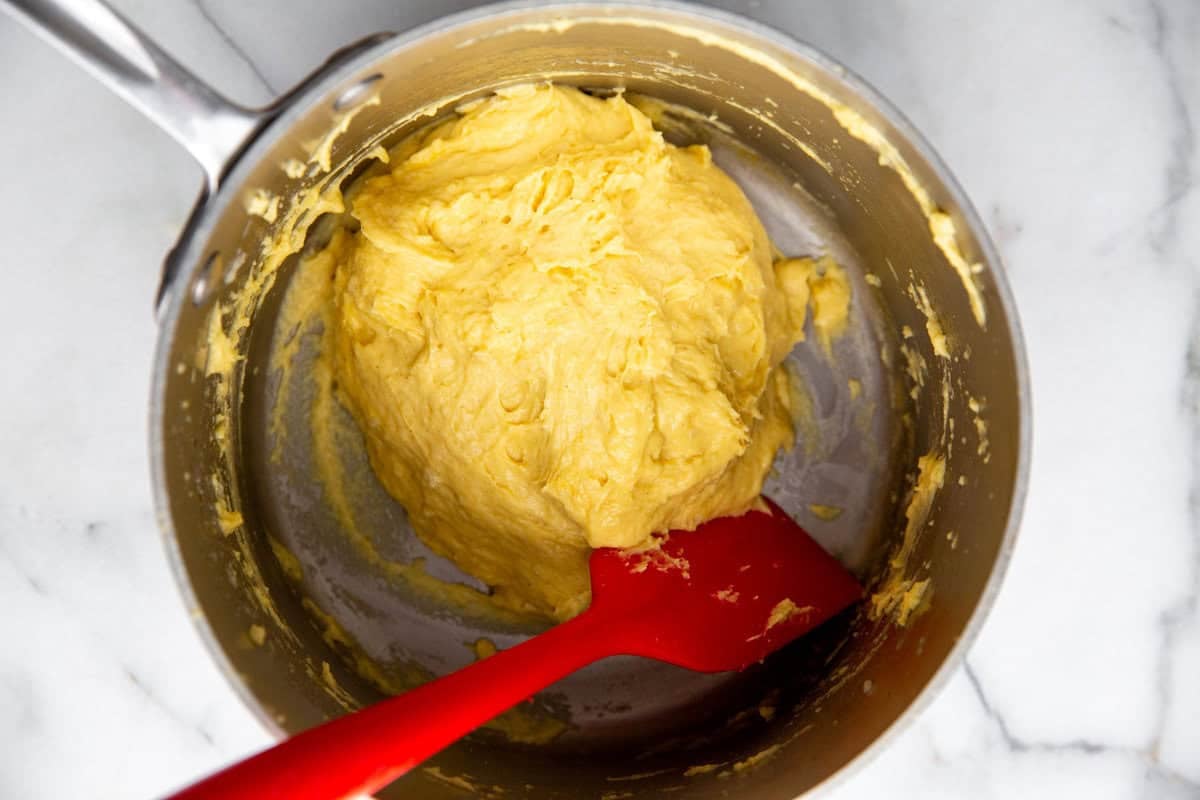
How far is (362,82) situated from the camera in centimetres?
111

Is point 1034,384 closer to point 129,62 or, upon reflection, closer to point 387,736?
point 387,736

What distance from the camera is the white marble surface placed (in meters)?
1.50

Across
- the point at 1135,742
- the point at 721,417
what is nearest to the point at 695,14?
the point at 721,417

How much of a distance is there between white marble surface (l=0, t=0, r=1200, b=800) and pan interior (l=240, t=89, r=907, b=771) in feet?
0.70

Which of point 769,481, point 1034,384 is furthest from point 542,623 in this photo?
point 1034,384

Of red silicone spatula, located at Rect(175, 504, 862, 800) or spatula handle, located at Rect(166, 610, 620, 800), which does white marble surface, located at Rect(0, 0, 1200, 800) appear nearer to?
red silicone spatula, located at Rect(175, 504, 862, 800)

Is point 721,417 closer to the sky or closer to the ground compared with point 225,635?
closer to the sky

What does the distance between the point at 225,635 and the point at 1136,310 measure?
1.51 m

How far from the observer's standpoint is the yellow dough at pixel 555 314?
137cm

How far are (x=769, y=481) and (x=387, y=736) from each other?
848 millimetres

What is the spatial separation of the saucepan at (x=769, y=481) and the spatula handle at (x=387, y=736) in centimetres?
19

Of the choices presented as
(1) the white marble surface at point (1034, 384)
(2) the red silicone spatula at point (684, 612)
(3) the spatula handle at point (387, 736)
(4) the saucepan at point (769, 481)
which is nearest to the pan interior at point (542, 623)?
(4) the saucepan at point (769, 481)

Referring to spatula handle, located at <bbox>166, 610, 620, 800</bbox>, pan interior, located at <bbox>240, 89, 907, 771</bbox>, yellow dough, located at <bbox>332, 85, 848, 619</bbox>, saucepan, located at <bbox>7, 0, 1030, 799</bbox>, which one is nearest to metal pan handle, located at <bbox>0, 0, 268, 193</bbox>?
saucepan, located at <bbox>7, 0, 1030, 799</bbox>

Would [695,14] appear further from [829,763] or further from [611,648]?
[829,763]
